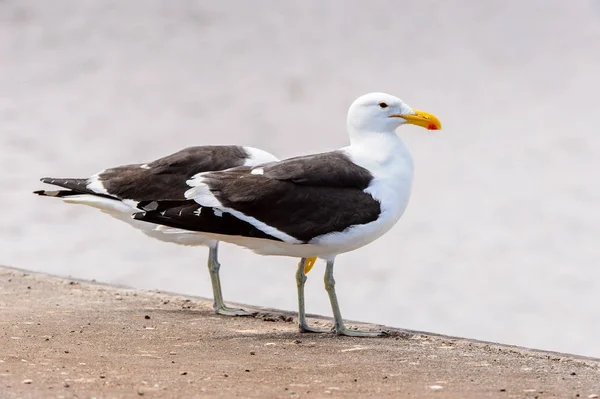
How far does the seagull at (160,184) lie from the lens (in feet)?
15.9

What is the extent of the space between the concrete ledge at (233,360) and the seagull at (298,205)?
0.37m

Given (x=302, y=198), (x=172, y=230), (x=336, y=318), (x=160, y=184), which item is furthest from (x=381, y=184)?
(x=160, y=184)

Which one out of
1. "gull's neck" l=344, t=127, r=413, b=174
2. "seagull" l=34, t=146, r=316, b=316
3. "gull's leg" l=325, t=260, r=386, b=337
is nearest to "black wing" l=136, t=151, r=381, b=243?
"gull's neck" l=344, t=127, r=413, b=174

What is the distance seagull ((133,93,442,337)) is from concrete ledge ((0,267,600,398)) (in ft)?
1.20

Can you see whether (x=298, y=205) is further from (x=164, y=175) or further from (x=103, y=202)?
(x=103, y=202)

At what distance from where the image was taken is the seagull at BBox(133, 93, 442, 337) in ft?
13.2

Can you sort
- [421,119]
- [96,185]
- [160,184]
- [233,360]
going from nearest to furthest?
[233,360] < [421,119] < [160,184] < [96,185]

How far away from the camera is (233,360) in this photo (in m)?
3.71

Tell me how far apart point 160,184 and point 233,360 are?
1.35m

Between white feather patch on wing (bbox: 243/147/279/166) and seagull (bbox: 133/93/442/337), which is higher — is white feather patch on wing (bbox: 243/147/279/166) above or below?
above

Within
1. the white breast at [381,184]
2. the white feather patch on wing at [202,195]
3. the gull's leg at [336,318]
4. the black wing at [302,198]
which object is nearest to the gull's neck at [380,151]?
the white breast at [381,184]

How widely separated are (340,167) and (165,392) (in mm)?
1250

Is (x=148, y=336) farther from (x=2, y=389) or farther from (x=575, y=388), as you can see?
(x=575, y=388)

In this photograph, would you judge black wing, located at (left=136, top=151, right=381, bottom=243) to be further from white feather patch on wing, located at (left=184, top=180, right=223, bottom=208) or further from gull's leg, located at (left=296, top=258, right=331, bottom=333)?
gull's leg, located at (left=296, top=258, right=331, bottom=333)
